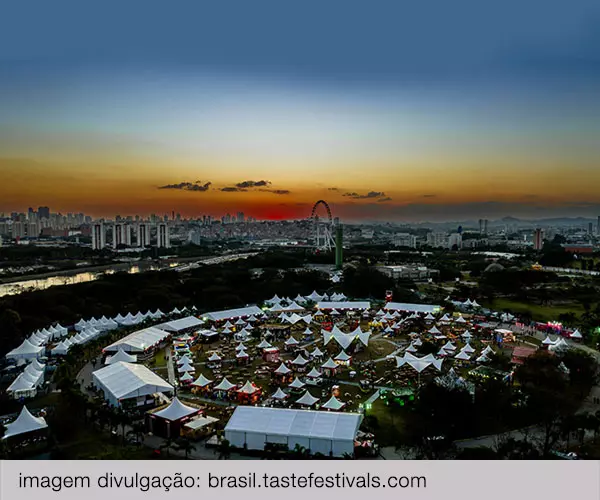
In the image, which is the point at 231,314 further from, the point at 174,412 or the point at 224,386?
the point at 174,412

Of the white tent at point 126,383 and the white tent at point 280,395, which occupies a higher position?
the white tent at point 126,383

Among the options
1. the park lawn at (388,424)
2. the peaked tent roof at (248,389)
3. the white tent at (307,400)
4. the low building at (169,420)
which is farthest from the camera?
the peaked tent roof at (248,389)

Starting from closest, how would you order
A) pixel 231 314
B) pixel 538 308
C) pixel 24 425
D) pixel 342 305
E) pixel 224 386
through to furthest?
pixel 24 425, pixel 224 386, pixel 231 314, pixel 342 305, pixel 538 308

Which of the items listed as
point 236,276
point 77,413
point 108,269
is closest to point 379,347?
point 77,413

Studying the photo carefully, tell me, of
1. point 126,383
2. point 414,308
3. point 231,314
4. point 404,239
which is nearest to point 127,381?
point 126,383

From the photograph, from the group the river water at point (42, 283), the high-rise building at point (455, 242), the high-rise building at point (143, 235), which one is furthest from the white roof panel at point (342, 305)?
the high-rise building at point (143, 235)

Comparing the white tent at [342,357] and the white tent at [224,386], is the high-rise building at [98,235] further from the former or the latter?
the white tent at [224,386]
